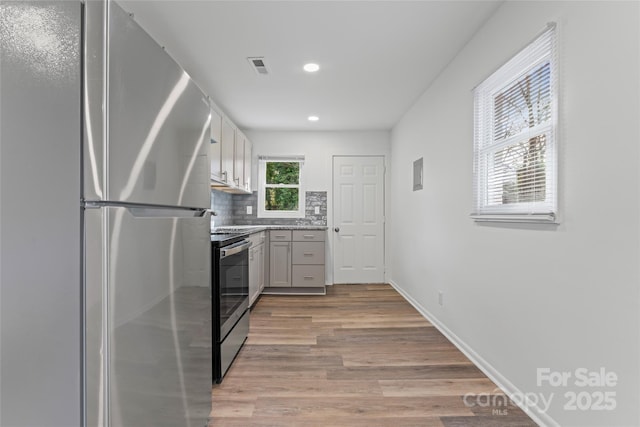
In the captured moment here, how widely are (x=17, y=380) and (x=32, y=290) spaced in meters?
0.18

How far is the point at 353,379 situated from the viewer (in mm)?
2176

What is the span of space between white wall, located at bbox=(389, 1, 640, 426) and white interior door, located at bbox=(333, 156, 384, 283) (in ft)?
8.15

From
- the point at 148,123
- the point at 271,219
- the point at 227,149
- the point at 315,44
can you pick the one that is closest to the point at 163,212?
the point at 148,123

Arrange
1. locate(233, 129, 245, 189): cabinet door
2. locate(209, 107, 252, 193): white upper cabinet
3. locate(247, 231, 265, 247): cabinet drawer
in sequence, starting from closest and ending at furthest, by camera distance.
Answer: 1. locate(209, 107, 252, 193): white upper cabinet
2. locate(247, 231, 265, 247): cabinet drawer
3. locate(233, 129, 245, 189): cabinet door

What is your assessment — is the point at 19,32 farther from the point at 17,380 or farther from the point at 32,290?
the point at 17,380

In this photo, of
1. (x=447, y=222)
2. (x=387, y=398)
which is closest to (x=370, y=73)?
(x=447, y=222)

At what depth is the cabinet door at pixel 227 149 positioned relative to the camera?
3.48 metres

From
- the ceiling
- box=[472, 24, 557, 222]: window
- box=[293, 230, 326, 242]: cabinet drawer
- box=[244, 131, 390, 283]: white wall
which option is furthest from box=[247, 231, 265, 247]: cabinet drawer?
box=[472, 24, 557, 222]: window

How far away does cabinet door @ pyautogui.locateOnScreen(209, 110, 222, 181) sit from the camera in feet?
10.1

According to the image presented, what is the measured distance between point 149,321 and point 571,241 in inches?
73.1

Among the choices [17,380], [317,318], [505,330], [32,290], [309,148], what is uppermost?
[309,148]

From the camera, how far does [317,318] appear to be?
349cm

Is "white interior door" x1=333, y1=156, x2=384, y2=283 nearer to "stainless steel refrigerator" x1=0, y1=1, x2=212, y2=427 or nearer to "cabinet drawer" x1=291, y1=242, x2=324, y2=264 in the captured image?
"cabinet drawer" x1=291, y1=242, x2=324, y2=264

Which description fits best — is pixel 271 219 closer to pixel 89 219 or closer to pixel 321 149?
pixel 321 149
